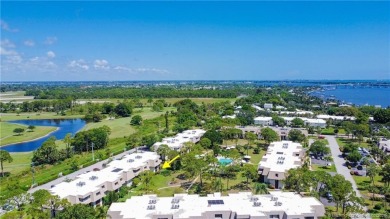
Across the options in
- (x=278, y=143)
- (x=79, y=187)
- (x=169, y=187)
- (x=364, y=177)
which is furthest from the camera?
(x=278, y=143)

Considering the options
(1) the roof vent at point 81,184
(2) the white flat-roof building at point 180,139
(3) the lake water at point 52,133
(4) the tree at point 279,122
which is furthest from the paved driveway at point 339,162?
(3) the lake water at point 52,133

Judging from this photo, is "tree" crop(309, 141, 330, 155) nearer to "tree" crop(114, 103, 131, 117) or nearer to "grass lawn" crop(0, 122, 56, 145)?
"grass lawn" crop(0, 122, 56, 145)

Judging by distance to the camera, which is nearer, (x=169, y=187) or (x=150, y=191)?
(x=150, y=191)

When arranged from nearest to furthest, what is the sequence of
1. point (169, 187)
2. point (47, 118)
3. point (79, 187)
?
point (79, 187)
point (169, 187)
point (47, 118)

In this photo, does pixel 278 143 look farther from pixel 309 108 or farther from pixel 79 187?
pixel 309 108

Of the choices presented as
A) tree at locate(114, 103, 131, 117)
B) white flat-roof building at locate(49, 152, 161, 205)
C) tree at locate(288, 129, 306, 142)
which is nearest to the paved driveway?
tree at locate(288, 129, 306, 142)

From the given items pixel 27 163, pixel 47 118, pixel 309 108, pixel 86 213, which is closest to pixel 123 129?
pixel 27 163

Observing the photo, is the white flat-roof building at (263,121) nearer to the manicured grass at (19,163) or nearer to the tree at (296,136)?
the tree at (296,136)

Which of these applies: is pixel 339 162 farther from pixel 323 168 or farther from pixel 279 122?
pixel 279 122
